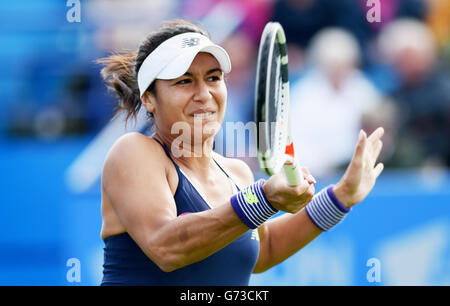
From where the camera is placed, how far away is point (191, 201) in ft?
9.83

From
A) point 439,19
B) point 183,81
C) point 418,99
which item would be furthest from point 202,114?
point 439,19

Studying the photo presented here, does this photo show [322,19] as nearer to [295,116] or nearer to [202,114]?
[295,116]

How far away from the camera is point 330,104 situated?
19.9 feet

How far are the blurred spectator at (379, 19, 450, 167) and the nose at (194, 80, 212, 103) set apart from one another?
332cm

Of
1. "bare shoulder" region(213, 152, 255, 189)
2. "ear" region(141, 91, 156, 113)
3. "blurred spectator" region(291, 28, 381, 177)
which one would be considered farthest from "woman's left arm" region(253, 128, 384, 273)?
"blurred spectator" region(291, 28, 381, 177)

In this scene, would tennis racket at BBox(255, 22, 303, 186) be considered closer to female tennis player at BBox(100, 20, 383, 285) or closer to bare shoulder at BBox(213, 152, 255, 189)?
Result: female tennis player at BBox(100, 20, 383, 285)

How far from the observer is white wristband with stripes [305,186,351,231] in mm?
3383

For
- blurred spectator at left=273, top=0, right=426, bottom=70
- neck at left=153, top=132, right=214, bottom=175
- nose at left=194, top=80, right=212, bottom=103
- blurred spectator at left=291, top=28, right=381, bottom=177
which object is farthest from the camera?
blurred spectator at left=273, top=0, right=426, bottom=70

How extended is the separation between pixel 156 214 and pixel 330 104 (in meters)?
3.54

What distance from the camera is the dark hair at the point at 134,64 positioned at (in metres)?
3.19

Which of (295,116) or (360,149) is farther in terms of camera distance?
(295,116)

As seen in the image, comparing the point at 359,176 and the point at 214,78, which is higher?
the point at 214,78

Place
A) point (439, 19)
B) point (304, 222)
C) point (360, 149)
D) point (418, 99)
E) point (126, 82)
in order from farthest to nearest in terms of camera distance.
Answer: point (439, 19)
point (418, 99)
point (304, 222)
point (126, 82)
point (360, 149)
